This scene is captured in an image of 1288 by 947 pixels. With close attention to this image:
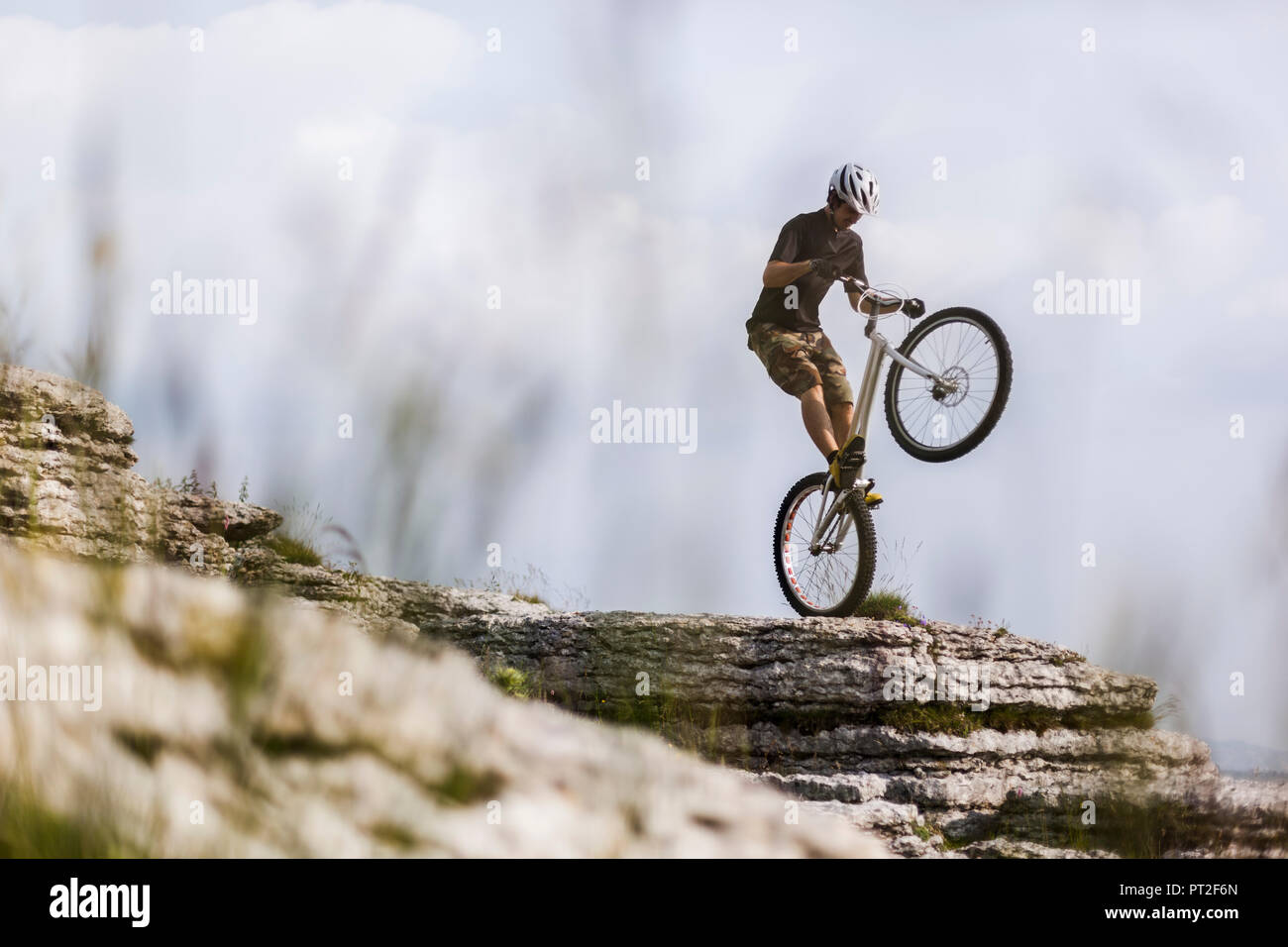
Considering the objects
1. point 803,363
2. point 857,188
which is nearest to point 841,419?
point 803,363

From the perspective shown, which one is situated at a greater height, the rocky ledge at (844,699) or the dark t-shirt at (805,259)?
the dark t-shirt at (805,259)

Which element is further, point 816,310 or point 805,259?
point 816,310

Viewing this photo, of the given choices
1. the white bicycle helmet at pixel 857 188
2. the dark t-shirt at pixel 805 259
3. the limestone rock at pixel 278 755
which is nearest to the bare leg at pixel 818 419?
the dark t-shirt at pixel 805 259

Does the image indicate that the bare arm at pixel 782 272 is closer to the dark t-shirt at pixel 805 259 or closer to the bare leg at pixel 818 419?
the dark t-shirt at pixel 805 259

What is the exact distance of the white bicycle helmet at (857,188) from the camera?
24.3ft

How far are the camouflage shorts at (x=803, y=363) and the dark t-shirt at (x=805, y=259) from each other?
121mm

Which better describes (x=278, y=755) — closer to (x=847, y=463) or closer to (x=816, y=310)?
(x=847, y=463)

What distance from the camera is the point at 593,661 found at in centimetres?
801

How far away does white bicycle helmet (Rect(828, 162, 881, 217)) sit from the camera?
7.39 meters

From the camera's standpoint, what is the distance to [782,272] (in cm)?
739

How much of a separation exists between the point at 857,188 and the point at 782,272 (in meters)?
0.89

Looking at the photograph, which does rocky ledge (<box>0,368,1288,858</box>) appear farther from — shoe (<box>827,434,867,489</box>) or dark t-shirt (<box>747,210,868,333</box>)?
dark t-shirt (<box>747,210,868,333</box>)

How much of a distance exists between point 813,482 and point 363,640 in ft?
19.0
